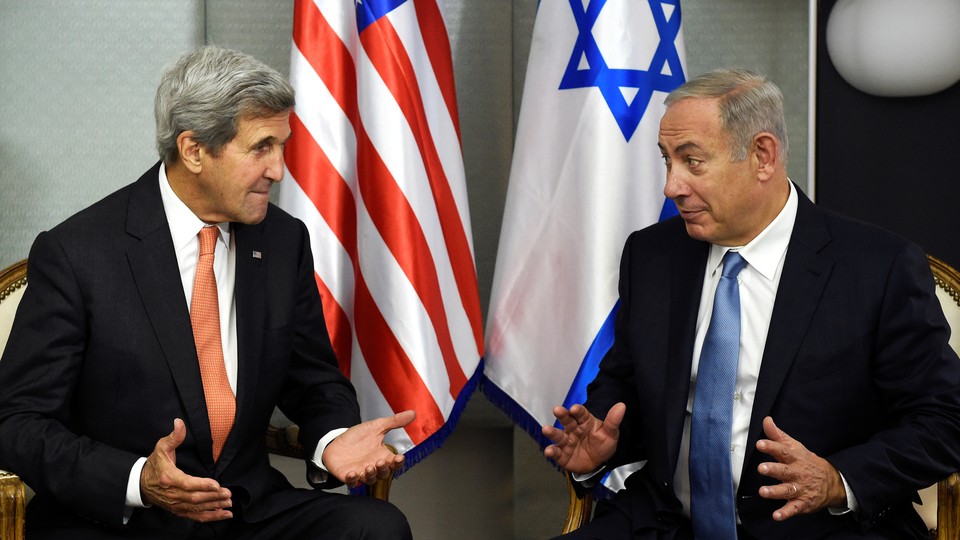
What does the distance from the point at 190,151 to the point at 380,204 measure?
82 centimetres

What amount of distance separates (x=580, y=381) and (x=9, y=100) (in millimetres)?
2133

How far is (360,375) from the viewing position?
9.95ft

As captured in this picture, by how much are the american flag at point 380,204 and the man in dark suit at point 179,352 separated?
592 mm

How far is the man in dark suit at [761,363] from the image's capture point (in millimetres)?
2146

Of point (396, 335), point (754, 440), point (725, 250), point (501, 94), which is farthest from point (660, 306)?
point (501, 94)

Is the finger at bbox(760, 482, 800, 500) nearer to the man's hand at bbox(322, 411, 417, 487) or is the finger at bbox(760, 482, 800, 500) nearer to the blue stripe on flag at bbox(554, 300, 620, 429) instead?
the man's hand at bbox(322, 411, 417, 487)

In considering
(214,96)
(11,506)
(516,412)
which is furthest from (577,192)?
(11,506)

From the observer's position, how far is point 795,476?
2.00 m

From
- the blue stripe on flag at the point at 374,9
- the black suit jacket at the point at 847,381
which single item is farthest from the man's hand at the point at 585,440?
the blue stripe on flag at the point at 374,9

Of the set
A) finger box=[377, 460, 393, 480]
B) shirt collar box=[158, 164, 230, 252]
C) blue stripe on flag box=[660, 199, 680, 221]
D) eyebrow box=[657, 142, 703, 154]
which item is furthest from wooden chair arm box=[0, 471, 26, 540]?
blue stripe on flag box=[660, 199, 680, 221]

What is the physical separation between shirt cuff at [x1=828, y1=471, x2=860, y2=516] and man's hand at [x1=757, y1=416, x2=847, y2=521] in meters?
0.02

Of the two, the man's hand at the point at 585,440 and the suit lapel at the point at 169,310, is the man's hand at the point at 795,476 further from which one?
the suit lapel at the point at 169,310

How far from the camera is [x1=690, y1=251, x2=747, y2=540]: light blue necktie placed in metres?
2.21

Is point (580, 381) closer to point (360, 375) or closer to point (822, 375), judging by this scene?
point (360, 375)
